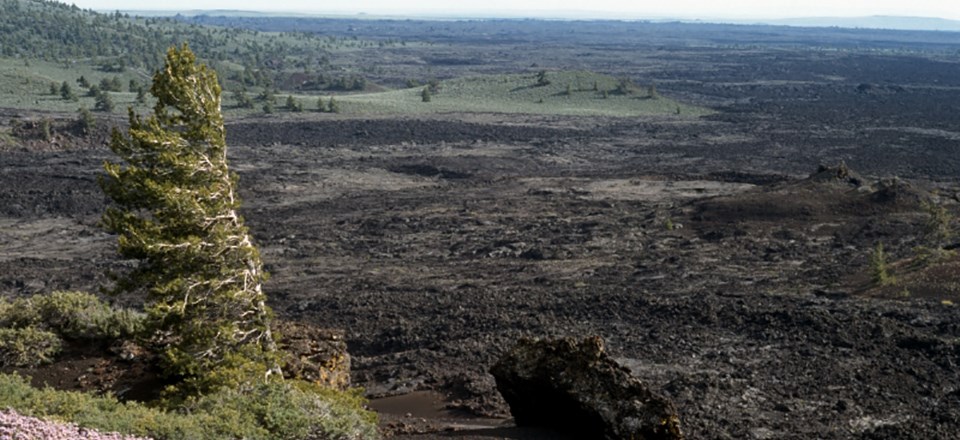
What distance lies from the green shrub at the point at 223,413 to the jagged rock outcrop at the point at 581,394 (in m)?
2.19

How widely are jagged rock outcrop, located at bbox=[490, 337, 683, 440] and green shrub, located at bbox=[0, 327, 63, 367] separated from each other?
6514mm

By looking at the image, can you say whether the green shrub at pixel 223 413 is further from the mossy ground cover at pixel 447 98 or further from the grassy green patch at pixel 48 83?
the grassy green patch at pixel 48 83

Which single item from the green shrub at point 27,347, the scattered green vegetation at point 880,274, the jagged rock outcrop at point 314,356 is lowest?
the scattered green vegetation at point 880,274

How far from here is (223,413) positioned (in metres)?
9.84

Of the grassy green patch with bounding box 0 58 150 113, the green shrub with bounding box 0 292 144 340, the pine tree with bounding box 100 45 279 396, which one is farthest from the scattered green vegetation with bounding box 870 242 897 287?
the grassy green patch with bounding box 0 58 150 113

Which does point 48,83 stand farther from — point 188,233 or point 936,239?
point 188,233

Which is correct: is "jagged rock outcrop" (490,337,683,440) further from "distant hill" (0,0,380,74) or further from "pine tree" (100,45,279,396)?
"distant hill" (0,0,380,74)

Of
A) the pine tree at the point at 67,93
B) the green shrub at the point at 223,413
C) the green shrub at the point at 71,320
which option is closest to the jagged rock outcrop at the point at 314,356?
the green shrub at the point at 223,413

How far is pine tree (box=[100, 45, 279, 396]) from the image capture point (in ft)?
38.9

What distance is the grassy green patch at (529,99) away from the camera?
6700cm

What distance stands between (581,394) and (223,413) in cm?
436

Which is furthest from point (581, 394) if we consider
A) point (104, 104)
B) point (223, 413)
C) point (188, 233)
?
point (104, 104)

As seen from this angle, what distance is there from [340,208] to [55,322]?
20.0m


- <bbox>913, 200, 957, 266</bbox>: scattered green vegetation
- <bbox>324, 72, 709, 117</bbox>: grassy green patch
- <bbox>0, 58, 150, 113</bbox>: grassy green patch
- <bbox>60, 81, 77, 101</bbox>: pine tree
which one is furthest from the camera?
<bbox>324, 72, 709, 117</bbox>: grassy green patch
